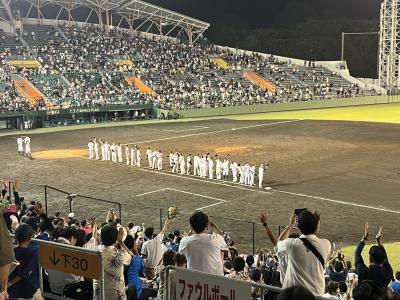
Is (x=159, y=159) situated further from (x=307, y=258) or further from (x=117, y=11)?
(x=117, y=11)

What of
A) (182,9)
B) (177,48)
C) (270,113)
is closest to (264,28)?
(182,9)

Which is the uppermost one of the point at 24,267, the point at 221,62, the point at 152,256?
the point at 221,62

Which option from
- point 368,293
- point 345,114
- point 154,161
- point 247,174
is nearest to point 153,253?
point 368,293

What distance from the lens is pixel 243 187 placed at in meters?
24.6

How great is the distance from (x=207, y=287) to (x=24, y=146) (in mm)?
33285

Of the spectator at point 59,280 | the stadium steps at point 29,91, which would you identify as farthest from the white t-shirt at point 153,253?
the stadium steps at point 29,91

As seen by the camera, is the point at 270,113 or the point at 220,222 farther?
the point at 270,113

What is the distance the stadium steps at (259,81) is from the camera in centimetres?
7062

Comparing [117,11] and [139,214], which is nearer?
[139,214]

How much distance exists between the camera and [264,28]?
427ft

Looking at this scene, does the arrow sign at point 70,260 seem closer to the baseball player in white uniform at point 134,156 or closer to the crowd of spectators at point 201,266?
the crowd of spectators at point 201,266

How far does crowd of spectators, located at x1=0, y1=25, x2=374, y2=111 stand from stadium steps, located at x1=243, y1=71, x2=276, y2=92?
3.14 feet

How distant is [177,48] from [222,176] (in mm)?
52689

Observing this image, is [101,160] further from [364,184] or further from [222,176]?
[364,184]
